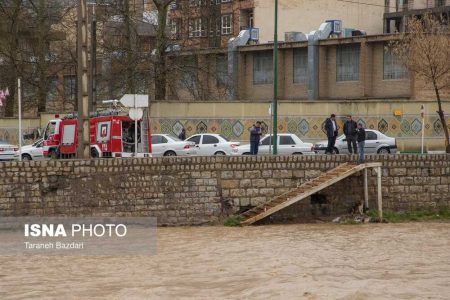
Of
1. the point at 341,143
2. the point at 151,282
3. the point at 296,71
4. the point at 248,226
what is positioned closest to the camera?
the point at 151,282


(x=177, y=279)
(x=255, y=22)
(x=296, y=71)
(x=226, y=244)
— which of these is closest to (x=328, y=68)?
(x=296, y=71)

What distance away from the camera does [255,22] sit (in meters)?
61.8

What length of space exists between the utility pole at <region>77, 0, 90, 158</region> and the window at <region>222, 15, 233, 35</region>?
3842 cm

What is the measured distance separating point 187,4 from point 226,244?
78.8 feet

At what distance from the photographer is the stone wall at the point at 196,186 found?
2656 cm

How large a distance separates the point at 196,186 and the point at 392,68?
27340mm

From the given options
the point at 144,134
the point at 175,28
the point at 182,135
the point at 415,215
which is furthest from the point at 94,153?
the point at 175,28

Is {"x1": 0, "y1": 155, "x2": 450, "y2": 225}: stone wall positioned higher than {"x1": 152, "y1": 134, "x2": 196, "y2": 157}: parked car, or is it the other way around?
{"x1": 152, "y1": 134, "x2": 196, "y2": 157}: parked car

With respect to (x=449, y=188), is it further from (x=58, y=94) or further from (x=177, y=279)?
(x=58, y=94)

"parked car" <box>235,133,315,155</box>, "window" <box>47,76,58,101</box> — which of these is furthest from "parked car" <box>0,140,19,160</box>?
"parked car" <box>235,133,315,155</box>

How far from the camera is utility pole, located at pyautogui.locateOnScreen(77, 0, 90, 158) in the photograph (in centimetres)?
2711

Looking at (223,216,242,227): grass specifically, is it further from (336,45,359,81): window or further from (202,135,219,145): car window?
(336,45,359,81): window

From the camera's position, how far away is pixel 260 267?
20172mm

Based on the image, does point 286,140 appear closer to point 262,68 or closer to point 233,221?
point 233,221
